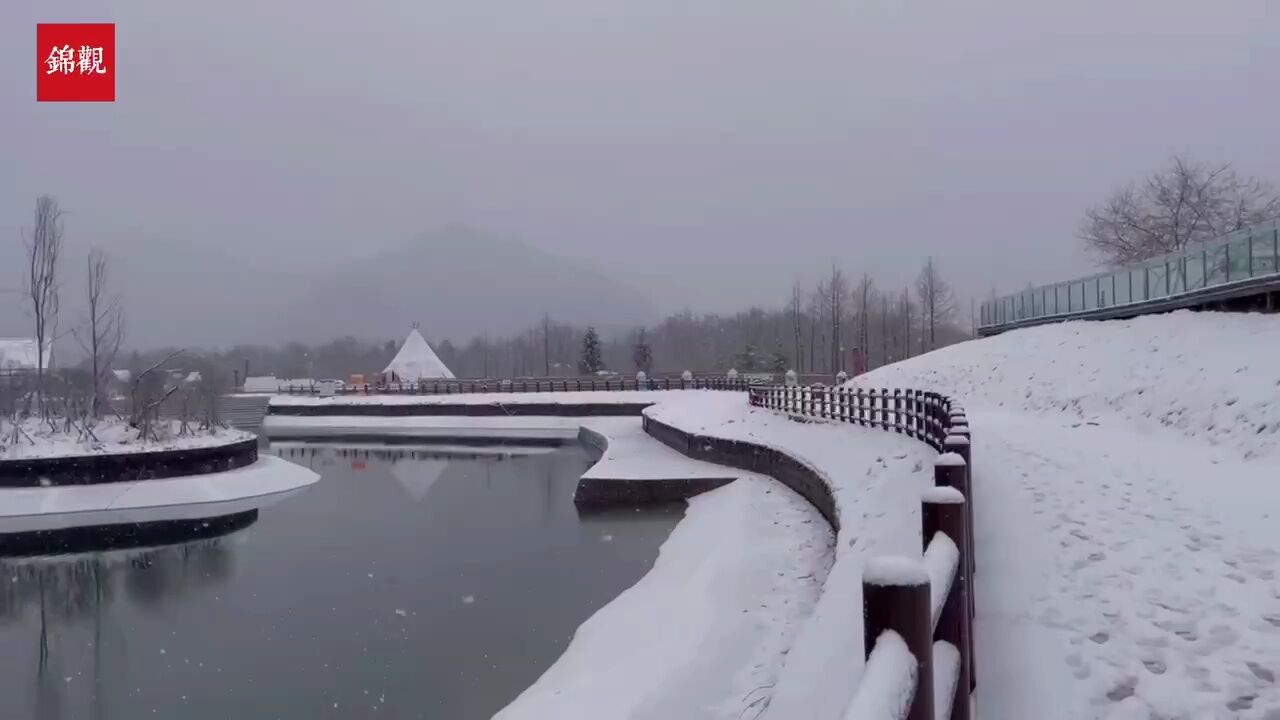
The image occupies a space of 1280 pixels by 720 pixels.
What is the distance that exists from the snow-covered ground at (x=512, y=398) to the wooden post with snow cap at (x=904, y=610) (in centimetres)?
3971

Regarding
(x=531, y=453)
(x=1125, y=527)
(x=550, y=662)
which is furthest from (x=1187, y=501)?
(x=531, y=453)

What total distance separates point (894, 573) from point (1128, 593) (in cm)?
404

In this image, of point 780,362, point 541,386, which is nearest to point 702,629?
point 541,386

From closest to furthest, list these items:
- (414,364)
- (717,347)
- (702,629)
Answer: (702,629) → (414,364) → (717,347)

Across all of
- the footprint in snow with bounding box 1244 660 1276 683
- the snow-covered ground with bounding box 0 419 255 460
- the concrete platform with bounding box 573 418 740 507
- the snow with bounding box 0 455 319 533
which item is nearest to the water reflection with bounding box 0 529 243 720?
the snow with bounding box 0 455 319 533

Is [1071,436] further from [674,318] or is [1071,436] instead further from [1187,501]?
[674,318]

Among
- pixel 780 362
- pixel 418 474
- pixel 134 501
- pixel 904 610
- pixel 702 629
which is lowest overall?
pixel 418 474

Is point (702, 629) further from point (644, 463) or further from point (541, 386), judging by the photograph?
point (541, 386)

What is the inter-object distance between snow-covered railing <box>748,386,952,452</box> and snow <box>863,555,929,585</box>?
25.3ft

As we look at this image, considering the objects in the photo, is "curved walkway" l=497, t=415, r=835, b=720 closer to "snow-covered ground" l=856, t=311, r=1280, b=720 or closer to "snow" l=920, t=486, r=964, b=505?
"snow-covered ground" l=856, t=311, r=1280, b=720

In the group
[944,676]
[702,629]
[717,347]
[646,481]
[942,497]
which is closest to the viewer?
[944,676]

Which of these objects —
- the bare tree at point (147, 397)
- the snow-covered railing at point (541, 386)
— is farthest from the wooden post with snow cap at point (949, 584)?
the snow-covered railing at point (541, 386)

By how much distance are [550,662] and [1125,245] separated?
40.4m

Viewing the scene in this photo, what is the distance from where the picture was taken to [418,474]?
28609 millimetres
